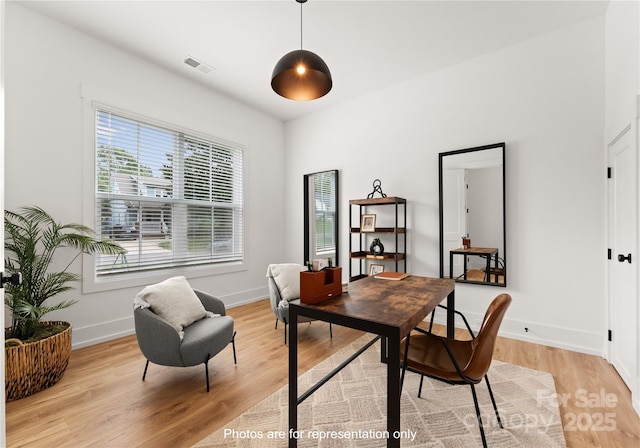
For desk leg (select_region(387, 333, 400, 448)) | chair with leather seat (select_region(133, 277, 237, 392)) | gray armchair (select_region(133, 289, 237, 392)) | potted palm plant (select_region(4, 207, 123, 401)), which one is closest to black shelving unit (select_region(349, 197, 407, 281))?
chair with leather seat (select_region(133, 277, 237, 392))

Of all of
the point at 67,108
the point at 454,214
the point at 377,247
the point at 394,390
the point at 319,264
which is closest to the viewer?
the point at 394,390

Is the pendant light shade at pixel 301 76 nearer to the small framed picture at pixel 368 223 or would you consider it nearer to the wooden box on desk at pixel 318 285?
the wooden box on desk at pixel 318 285

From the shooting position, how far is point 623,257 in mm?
2291

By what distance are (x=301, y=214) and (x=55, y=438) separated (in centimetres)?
389

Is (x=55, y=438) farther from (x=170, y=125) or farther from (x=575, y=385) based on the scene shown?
(x=575, y=385)

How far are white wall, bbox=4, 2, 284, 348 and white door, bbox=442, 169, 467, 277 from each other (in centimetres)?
324

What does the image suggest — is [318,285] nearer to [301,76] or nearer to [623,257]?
[301,76]

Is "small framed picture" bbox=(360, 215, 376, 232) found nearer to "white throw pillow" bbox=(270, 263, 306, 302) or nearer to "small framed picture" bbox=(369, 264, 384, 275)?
"small framed picture" bbox=(369, 264, 384, 275)

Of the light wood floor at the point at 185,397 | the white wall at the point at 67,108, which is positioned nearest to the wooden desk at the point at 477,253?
the light wood floor at the point at 185,397

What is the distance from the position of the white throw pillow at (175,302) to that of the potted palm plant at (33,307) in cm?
77

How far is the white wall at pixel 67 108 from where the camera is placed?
8.71ft

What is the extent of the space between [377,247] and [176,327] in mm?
2684

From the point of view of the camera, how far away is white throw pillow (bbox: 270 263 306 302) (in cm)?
325

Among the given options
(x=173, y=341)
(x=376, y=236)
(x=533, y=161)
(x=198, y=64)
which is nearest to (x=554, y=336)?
(x=533, y=161)
